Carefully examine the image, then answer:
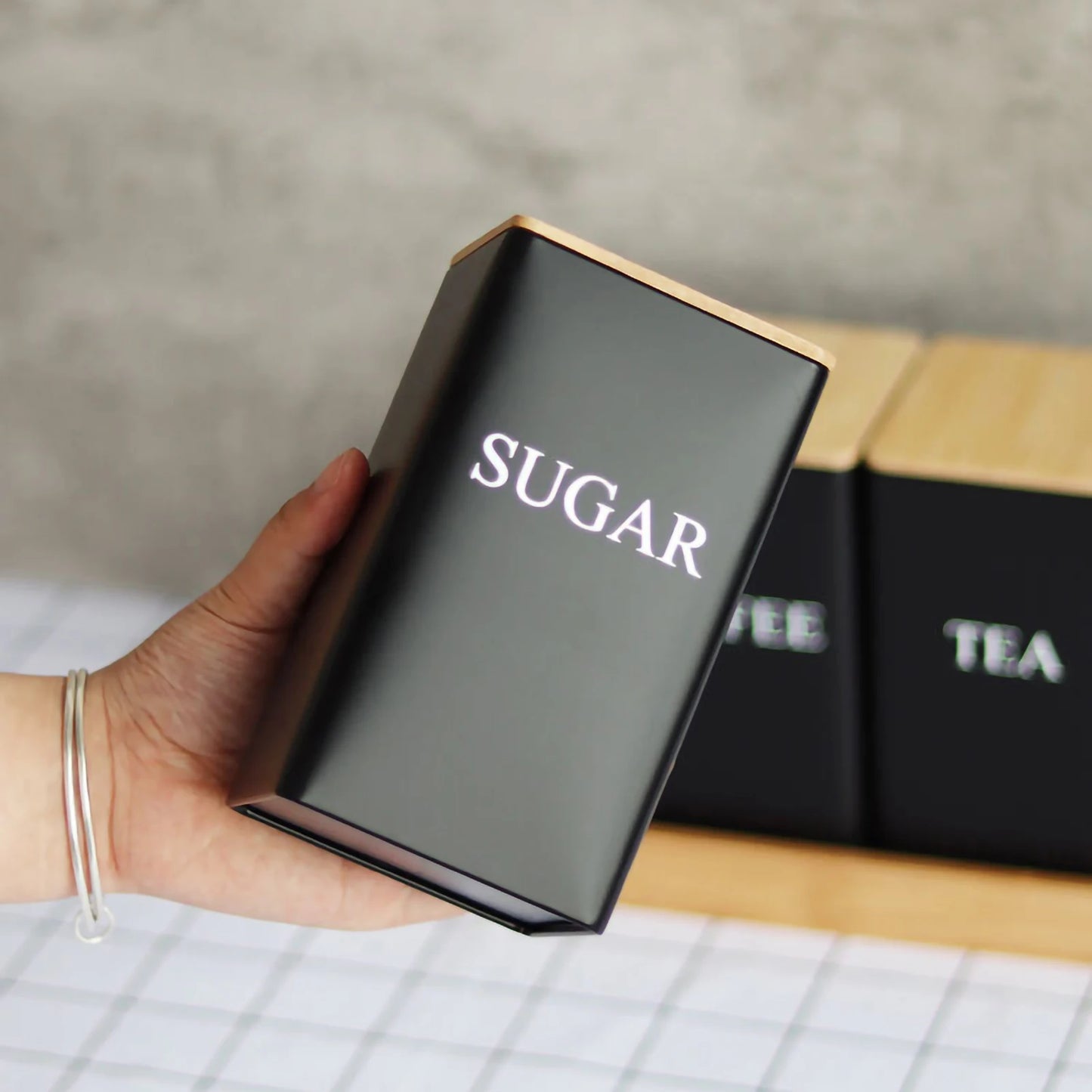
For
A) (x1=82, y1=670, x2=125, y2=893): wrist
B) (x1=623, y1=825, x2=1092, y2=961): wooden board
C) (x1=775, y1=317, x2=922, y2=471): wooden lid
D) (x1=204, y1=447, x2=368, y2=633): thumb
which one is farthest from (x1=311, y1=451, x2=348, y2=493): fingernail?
(x1=623, y1=825, x2=1092, y2=961): wooden board

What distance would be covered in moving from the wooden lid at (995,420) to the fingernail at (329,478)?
14.8 inches

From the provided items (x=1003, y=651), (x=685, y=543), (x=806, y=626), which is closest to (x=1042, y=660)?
(x=1003, y=651)

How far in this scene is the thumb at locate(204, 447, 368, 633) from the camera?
60cm

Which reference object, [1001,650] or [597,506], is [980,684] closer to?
[1001,650]

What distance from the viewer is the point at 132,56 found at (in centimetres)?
103

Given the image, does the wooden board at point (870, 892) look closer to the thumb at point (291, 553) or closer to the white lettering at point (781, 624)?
the white lettering at point (781, 624)

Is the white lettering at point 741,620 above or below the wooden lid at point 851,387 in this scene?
below

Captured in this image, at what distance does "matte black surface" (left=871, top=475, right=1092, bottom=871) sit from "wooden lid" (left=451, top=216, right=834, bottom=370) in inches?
13.2

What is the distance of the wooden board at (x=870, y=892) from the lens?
911 millimetres

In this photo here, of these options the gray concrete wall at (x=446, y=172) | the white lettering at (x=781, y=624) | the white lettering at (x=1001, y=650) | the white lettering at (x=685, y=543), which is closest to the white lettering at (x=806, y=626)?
the white lettering at (x=781, y=624)

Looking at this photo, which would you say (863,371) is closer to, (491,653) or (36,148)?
A: (491,653)

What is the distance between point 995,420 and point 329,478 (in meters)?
0.47

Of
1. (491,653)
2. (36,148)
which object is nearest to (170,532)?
(36,148)

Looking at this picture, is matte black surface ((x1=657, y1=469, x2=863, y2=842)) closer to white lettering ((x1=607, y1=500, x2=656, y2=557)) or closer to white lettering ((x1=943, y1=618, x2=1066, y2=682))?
white lettering ((x1=943, y1=618, x2=1066, y2=682))
